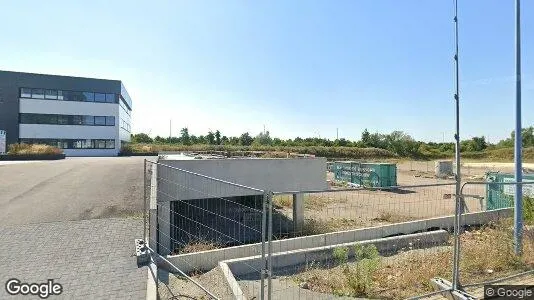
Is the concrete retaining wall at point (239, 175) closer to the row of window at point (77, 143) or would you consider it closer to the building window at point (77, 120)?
the row of window at point (77, 143)

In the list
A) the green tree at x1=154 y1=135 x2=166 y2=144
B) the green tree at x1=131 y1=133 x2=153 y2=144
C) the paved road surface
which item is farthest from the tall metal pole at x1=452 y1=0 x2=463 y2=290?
the green tree at x1=154 y1=135 x2=166 y2=144

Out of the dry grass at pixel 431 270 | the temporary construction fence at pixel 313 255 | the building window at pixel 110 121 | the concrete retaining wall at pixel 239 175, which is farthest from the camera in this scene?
the building window at pixel 110 121

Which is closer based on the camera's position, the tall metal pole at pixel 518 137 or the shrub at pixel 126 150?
the tall metal pole at pixel 518 137

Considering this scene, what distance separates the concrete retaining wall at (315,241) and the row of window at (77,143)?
147ft

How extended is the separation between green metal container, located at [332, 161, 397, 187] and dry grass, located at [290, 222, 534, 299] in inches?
795

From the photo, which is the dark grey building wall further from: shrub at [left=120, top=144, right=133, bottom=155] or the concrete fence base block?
the concrete fence base block

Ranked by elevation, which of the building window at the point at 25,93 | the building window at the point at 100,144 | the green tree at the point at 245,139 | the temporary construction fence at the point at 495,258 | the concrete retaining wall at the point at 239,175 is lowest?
the temporary construction fence at the point at 495,258

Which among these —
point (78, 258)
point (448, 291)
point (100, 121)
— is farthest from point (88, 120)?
point (448, 291)

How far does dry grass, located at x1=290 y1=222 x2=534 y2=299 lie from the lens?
598cm

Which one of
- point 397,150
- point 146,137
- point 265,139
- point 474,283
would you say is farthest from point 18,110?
point 397,150

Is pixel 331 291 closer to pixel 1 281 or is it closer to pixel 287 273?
pixel 287 273

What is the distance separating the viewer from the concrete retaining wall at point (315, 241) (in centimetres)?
789

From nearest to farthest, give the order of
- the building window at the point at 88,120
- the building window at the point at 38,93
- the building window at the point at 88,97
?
the building window at the point at 38,93
the building window at the point at 88,120
the building window at the point at 88,97

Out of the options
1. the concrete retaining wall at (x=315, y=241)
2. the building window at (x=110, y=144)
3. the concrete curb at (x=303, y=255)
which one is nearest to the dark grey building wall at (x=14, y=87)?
the building window at (x=110, y=144)
